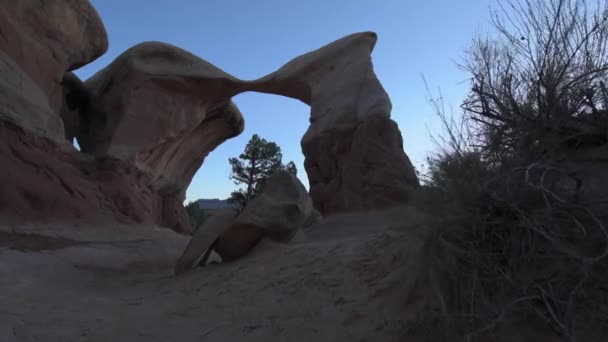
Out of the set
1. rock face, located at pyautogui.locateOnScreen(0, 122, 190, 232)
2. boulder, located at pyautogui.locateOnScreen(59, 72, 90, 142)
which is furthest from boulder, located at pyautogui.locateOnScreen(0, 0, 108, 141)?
boulder, located at pyautogui.locateOnScreen(59, 72, 90, 142)

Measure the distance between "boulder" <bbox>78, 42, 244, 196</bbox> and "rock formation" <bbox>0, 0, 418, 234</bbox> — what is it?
32 mm

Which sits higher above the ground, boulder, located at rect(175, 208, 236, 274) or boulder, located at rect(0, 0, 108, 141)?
boulder, located at rect(0, 0, 108, 141)

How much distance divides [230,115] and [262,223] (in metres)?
11.5

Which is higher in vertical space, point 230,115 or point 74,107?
point 230,115

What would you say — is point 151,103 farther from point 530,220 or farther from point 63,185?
point 530,220

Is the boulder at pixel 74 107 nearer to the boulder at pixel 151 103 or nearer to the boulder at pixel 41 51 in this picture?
the boulder at pixel 151 103

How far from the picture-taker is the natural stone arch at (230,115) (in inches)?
374

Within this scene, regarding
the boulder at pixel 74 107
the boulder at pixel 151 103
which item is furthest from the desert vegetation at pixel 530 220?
the boulder at pixel 74 107

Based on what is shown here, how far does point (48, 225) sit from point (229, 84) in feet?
23.0

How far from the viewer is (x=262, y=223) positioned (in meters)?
6.00

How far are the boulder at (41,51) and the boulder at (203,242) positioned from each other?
5358mm

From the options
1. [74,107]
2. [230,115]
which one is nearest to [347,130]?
[230,115]

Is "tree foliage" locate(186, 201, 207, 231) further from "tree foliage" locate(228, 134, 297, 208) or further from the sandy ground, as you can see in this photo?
the sandy ground

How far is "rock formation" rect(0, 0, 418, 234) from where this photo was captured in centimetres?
913
